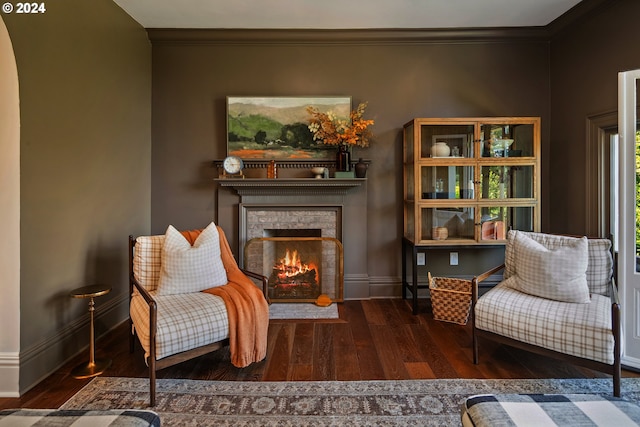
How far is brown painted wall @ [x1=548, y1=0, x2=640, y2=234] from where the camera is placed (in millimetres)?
2988

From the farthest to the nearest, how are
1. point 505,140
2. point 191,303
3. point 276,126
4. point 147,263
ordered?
point 276,126 < point 505,140 < point 147,263 < point 191,303

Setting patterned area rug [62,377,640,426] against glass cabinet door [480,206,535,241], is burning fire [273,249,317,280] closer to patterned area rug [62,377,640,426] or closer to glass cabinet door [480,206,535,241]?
patterned area rug [62,377,640,426]

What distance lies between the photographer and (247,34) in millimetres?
3834

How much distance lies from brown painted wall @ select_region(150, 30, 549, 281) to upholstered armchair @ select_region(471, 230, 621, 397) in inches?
70.5

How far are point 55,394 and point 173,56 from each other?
3.40 meters

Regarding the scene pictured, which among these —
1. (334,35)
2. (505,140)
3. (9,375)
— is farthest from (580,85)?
(9,375)

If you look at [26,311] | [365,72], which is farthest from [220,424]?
[365,72]

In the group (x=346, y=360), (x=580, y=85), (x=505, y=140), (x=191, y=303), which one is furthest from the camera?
(x=505, y=140)

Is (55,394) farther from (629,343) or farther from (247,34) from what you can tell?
(629,343)

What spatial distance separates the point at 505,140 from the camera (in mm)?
3578

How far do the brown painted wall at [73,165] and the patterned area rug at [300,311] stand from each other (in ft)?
4.99

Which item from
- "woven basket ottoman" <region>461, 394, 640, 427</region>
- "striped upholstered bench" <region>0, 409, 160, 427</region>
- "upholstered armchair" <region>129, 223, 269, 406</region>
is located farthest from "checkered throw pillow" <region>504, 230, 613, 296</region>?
"striped upholstered bench" <region>0, 409, 160, 427</region>

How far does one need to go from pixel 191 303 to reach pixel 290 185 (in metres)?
1.75

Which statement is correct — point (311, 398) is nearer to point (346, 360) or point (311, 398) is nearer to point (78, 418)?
point (346, 360)
